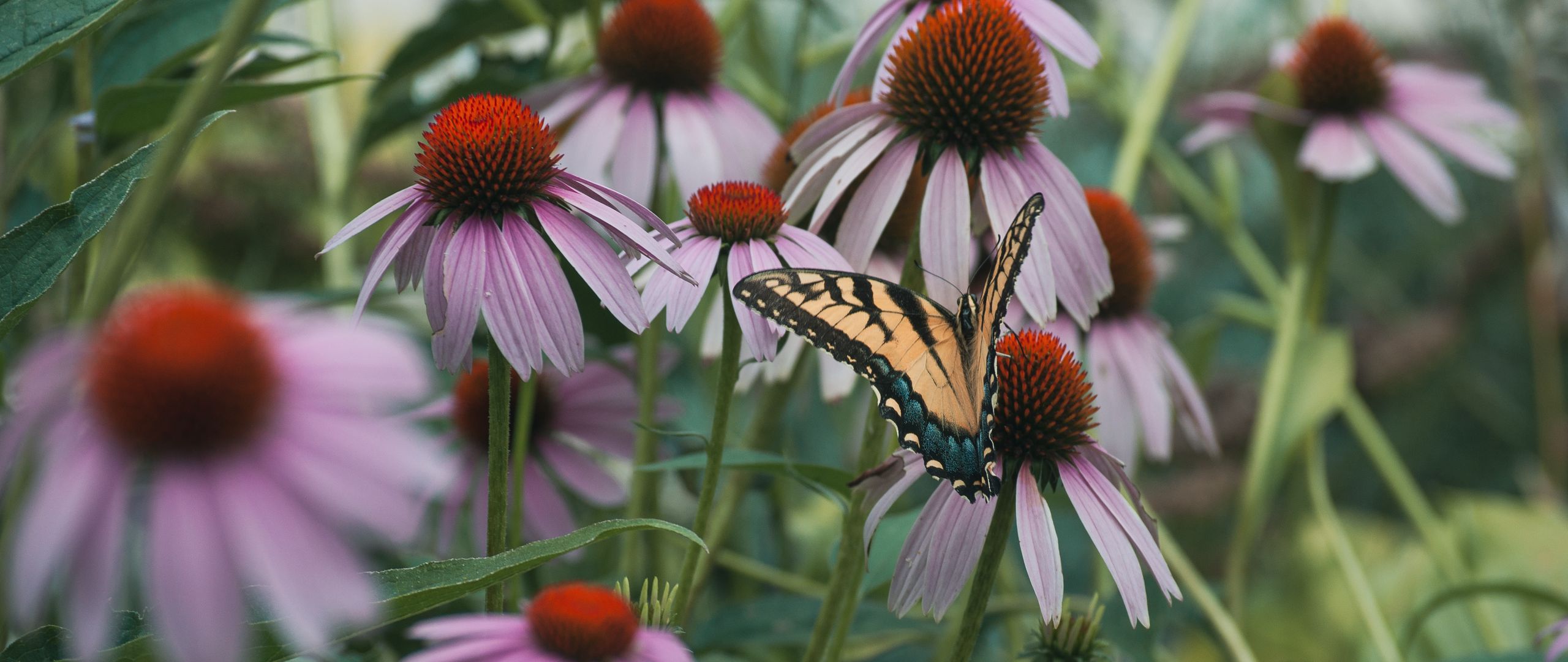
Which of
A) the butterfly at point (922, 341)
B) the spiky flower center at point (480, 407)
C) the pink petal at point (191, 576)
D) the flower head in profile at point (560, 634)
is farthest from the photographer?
the spiky flower center at point (480, 407)

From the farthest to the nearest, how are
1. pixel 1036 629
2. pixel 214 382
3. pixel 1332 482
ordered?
pixel 1332 482 → pixel 1036 629 → pixel 214 382

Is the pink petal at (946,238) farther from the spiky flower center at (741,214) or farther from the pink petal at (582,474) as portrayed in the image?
the pink petal at (582,474)

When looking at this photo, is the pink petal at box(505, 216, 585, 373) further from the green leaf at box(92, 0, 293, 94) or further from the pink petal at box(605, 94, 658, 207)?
the green leaf at box(92, 0, 293, 94)

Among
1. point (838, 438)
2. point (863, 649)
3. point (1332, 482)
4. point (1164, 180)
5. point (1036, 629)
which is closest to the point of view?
point (1036, 629)

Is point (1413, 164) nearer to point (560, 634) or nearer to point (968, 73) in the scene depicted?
point (968, 73)

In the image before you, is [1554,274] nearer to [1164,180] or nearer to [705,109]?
[1164,180]

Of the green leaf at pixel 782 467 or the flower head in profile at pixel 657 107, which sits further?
the flower head in profile at pixel 657 107

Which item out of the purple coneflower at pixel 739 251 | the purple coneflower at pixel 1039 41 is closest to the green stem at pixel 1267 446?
the purple coneflower at pixel 1039 41

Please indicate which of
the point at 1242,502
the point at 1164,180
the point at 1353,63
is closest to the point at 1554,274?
the point at 1164,180

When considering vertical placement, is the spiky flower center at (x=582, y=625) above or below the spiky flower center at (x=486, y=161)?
below

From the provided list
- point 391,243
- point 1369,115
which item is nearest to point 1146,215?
point 1369,115
